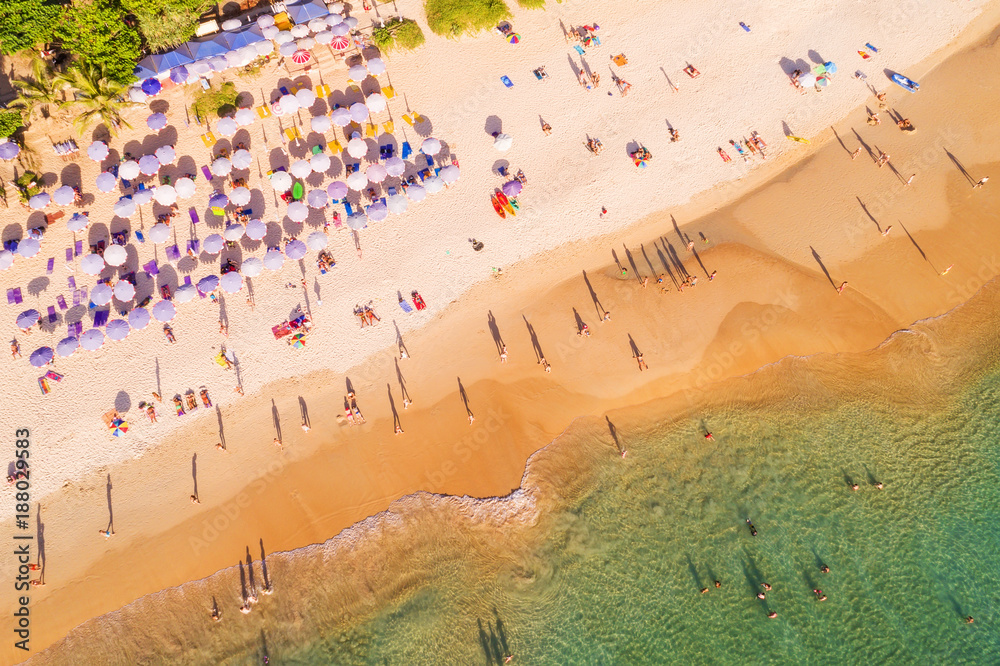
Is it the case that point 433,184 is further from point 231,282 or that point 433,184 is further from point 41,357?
point 41,357

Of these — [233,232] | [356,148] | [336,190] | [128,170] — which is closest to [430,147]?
[356,148]

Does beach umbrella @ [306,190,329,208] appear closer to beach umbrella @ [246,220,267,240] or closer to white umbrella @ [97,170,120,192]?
beach umbrella @ [246,220,267,240]

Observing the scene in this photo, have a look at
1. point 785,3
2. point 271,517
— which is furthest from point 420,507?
point 785,3

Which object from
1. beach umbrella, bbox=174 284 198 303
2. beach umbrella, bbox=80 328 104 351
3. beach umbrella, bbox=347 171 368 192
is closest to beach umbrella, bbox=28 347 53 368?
beach umbrella, bbox=80 328 104 351

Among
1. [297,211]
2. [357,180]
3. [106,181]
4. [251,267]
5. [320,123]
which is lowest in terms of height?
[251,267]

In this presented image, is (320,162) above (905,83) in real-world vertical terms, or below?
above

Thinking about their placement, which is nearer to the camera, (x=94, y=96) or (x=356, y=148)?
(x=94, y=96)

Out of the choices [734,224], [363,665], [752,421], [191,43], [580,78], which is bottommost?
[363,665]

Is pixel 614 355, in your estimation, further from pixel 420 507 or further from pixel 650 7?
pixel 650 7

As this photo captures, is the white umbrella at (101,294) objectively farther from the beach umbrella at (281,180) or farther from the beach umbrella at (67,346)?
the beach umbrella at (281,180)
